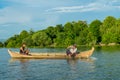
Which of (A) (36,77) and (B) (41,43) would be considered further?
(B) (41,43)

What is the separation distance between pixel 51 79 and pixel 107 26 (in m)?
150

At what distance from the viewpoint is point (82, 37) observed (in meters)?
187

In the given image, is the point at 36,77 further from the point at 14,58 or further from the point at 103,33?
the point at 103,33

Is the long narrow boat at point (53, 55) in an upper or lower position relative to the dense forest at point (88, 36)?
lower

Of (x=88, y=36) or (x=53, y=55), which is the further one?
(x=88, y=36)

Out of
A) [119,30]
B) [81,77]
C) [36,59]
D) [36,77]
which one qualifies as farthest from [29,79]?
[119,30]

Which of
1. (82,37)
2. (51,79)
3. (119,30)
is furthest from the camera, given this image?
(82,37)

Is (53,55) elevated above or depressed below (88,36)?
below

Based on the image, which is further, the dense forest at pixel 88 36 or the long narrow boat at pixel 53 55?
the dense forest at pixel 88 36

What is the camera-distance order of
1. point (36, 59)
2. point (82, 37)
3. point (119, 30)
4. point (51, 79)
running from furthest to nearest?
point (82, 37)
point (119, 30)
point (36, 59)
point (51, 79)

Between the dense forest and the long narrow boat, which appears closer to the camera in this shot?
the long narrow boat

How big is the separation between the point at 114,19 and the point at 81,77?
154m

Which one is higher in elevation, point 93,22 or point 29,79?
point 93,22

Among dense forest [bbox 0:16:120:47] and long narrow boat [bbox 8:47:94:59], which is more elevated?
dense forest [bbox 0:16:120:47]
